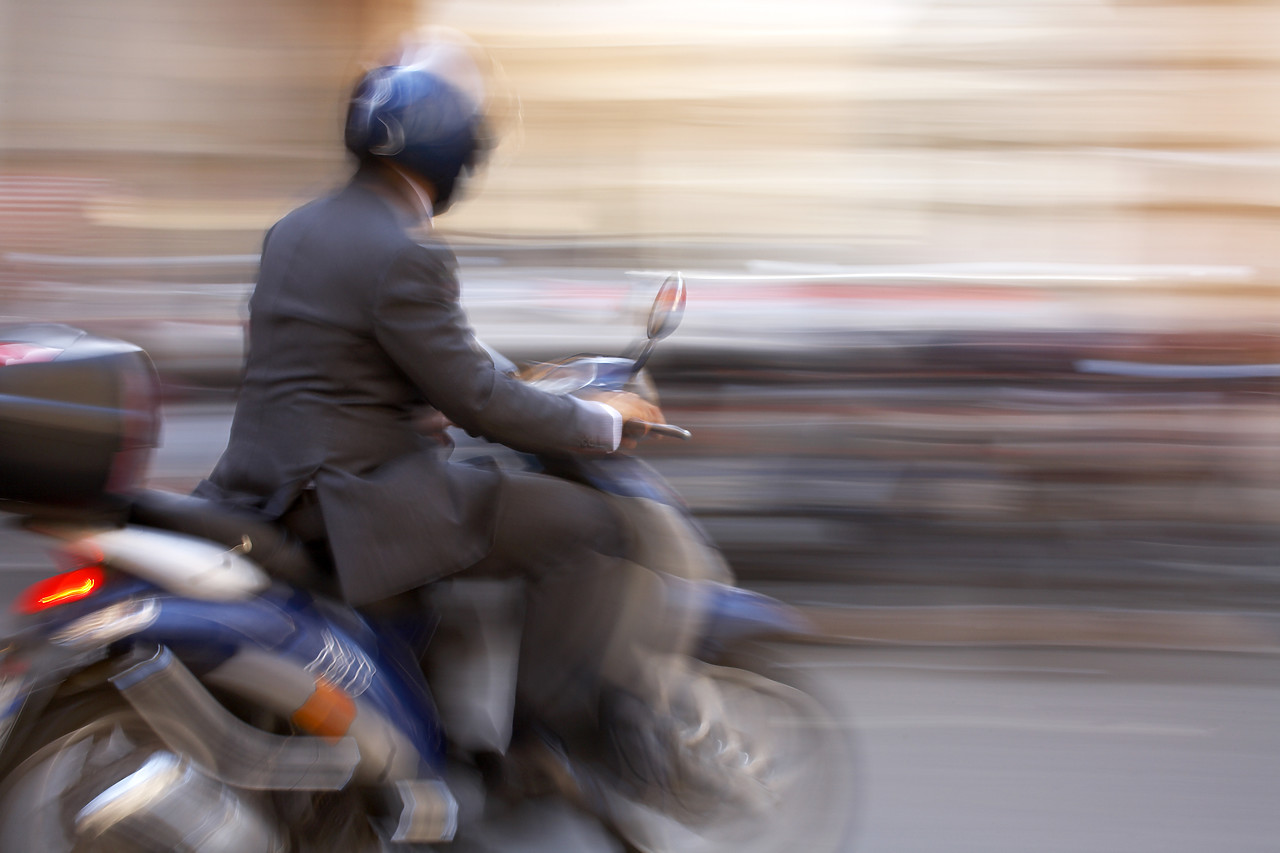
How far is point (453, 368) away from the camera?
2133mm

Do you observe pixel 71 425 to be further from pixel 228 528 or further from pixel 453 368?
pixel 453 368

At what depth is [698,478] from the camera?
16.1 feet

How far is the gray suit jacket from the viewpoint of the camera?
6.95ft

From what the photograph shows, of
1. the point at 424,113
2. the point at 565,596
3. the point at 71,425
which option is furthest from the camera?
the point at 565,596

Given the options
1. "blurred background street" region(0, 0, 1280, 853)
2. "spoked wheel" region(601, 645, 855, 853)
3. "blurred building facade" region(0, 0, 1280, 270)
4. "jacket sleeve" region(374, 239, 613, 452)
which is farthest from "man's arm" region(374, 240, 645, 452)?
"blurred building facade" region(0, 0, 1280, 270)

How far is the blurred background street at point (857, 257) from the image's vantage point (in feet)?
15.6

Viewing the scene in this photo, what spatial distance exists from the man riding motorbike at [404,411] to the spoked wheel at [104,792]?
372mm

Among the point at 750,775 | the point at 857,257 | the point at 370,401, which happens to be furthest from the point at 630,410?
the point at 857,257

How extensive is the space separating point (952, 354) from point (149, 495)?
11.1 ft

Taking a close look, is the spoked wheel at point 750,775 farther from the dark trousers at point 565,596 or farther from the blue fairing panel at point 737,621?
the dark trousers at point 565,596

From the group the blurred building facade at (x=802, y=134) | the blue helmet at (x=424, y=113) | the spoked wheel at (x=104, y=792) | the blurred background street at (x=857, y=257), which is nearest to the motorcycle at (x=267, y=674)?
the spoked wheel at (x=104, y=792)

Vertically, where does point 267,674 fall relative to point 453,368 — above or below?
below

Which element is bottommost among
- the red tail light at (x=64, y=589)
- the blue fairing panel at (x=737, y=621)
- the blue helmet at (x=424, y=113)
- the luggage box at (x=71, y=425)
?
the blue fairing panel at (x=737, y=621)

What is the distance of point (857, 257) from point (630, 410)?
3168 mm
